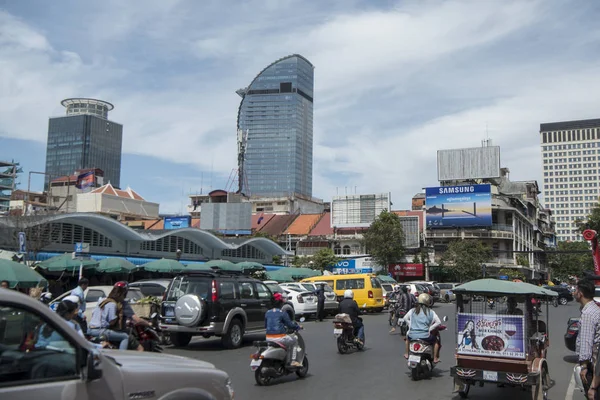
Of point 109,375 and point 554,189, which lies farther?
point 554,189

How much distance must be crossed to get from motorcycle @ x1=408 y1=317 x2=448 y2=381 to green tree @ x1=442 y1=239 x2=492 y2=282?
5165cm

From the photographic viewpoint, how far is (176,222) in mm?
68250

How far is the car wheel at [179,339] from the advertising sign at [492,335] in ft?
28.2

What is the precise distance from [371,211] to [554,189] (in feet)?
424

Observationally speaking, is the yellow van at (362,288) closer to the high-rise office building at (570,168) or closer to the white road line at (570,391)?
the white road line at (570,391)

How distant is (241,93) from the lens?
184 metres

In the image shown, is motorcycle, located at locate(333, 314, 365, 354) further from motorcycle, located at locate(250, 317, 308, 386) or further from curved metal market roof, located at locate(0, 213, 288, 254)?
curved metal market roof, located at locate(0, 213, 288, 254)

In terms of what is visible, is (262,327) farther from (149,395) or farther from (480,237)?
(480,237)

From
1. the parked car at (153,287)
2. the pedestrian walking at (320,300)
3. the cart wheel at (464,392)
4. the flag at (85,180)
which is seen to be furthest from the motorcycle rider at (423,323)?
the flag at (85,180)

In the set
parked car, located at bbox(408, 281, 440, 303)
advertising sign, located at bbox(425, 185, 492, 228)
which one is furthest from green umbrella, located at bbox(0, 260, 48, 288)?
advertising sign, located at bbox(425, 185, 492, 228)

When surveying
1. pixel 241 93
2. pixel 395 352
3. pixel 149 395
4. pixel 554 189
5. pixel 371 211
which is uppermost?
pixel 241 93

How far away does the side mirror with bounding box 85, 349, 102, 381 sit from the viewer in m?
3.81

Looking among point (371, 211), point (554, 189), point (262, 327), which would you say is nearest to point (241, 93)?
point (554, 189)

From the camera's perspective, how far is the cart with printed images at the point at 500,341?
328 inches
